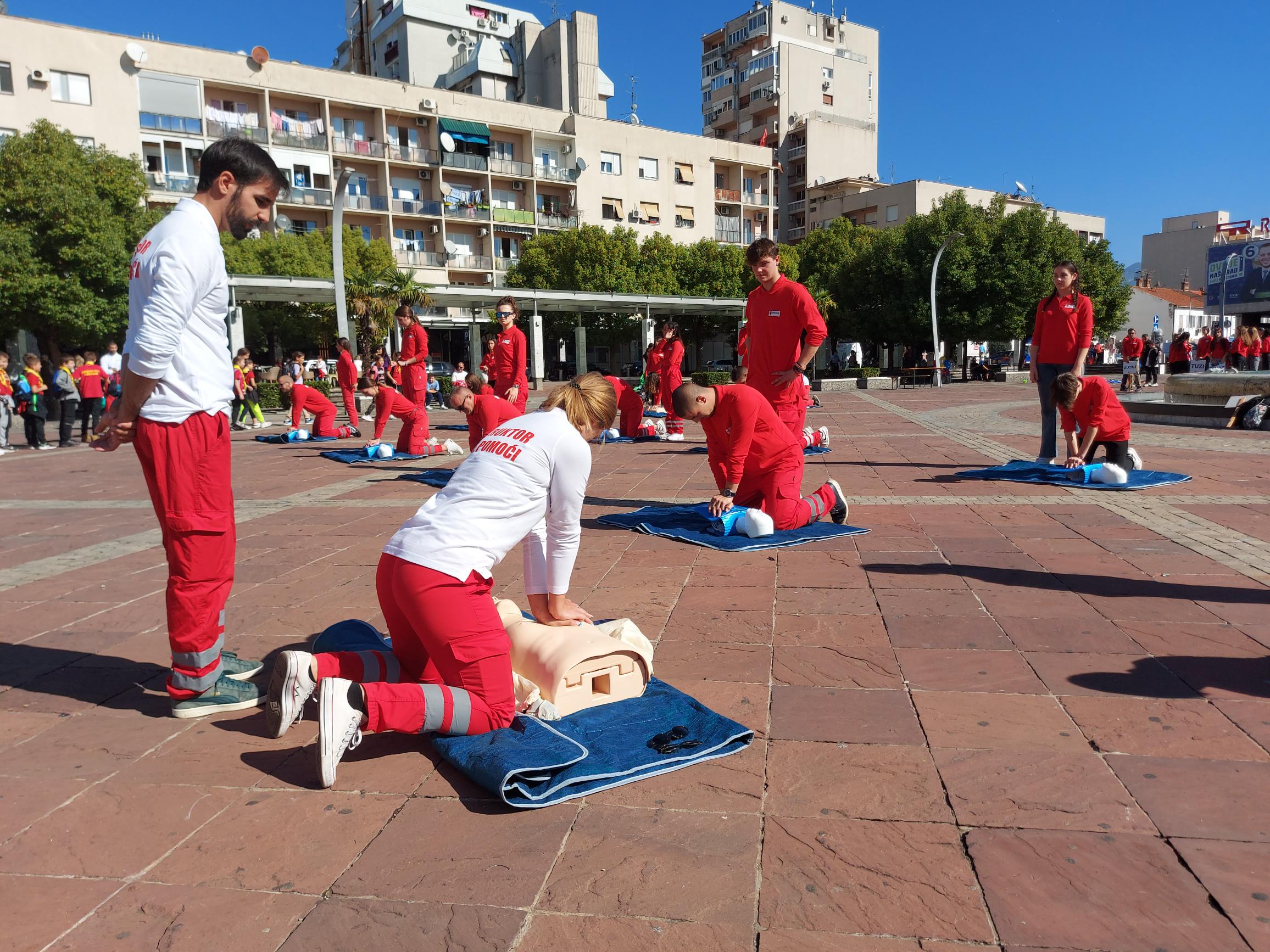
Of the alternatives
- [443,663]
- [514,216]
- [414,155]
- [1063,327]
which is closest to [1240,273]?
[514,216]

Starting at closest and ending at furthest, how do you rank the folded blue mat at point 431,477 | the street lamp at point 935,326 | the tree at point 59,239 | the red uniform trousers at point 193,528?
the red uniform trousers at point 193,528, the folded blue mat at point 431,477, the tree at point 59,239, the street lamp at point 935,326

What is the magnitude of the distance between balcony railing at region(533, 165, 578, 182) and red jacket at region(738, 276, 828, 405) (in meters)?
49.2

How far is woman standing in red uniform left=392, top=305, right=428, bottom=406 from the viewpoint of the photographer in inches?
468

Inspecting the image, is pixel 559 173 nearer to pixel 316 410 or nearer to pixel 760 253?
pixel 316 410

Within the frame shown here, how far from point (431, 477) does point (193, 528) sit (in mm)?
6584

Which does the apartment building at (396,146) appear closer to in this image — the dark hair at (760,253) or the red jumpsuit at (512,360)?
the red jumpsuit at (512,360)

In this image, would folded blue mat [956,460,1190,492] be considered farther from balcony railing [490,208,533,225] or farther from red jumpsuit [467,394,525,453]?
balcony railing [490,208,533,225]

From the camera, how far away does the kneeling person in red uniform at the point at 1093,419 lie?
26.3 ft

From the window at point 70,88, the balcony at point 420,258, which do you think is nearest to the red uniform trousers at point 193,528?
the window at point 70,88

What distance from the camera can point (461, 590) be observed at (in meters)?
2.77

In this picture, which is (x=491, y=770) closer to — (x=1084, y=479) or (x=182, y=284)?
(x=182, y=284)

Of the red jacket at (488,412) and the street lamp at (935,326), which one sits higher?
the street lamp at (935,326)

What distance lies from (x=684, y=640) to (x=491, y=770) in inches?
61.7

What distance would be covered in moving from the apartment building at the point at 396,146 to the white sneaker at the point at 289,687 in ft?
143
